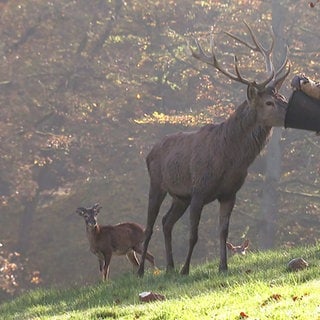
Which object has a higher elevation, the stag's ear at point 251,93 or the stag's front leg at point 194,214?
the stag's ear at point 251,93

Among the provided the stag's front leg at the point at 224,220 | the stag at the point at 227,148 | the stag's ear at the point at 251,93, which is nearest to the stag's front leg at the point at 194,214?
the stag at the point at 227,148

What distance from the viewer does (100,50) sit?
30391 mm

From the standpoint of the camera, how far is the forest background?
1099 inches

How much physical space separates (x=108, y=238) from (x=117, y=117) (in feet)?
54.2

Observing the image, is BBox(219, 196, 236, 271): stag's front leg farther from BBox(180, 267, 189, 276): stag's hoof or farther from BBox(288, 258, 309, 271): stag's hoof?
BBox(288, 258, 309, 271): stag's hoof

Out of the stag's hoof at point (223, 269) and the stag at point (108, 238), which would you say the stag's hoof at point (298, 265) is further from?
the stag at point (108, 238)

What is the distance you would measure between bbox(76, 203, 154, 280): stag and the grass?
2197 mm

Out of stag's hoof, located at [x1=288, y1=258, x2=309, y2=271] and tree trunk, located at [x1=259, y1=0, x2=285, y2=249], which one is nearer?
stag's hoof, located at [x1=288, y1=258, x2=309, y2=271]

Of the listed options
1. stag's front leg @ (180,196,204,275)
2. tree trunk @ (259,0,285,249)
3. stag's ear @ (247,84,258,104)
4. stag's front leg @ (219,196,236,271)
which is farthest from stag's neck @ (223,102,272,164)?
tree trunk @ (259,0,285,249)

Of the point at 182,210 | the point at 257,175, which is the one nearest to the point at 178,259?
the point at 257,175

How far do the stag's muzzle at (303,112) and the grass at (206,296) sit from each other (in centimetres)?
145

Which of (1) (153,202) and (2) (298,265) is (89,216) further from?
(2) (298,265)

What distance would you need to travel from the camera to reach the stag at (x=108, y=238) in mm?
14109

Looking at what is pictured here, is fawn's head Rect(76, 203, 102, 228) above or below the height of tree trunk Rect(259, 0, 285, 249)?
above
